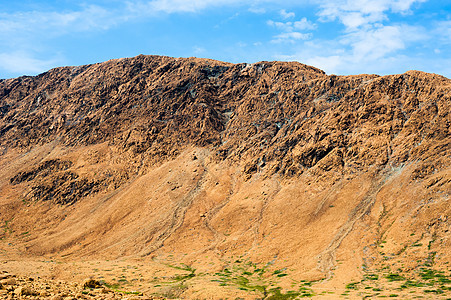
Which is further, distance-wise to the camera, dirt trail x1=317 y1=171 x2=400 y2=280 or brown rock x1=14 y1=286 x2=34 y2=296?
dirt trail x1=317 y1=171 x2=400 y2=280

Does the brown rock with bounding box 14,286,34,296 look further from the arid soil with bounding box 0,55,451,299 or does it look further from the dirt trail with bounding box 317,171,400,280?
the dirt trail with bounding box 317,171,400,280

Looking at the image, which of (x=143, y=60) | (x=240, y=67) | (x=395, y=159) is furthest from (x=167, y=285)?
(x=143, y=60)

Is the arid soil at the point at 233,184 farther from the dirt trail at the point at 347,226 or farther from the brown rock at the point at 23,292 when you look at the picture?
the dirt trail at the point at 347,226

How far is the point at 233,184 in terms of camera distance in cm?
8988

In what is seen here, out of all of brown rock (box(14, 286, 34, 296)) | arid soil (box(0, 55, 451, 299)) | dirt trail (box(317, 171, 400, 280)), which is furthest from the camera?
dirt trail (box(317, 171, 400, 280))

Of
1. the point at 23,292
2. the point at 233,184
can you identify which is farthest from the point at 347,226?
the point at 23,292

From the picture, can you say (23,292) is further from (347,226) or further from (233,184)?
(233,184)

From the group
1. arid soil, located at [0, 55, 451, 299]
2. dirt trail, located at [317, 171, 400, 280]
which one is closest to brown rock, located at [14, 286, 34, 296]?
arid soil, located at [0, 55, 451, 299]

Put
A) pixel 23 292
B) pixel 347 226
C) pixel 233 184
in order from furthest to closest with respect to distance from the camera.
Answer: pixel 233 184 < pixel 347 226 < pixel 23 292

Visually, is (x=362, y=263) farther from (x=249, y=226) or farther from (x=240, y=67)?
(x=240, y=67)

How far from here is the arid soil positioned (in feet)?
173

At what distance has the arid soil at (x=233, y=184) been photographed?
173 ft

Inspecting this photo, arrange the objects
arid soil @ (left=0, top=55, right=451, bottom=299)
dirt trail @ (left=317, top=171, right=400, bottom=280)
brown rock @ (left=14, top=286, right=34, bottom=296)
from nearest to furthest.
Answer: brown rock @ (left=14, top=286, right=34, bottom=296), arid soil @ (left=0, top=55, right=451, bottom=299), dirt trail @ (left=317, top=171, right=400, bottom=280)

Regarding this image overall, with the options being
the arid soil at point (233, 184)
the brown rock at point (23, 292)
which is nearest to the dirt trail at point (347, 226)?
the arid soil at point (233, 184)
